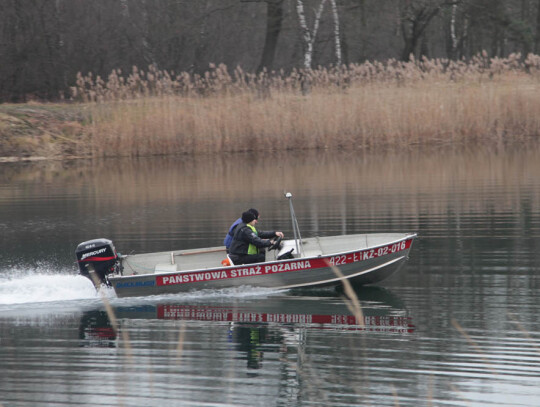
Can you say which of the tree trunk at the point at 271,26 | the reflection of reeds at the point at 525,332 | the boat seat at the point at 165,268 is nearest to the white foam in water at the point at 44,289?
the boat seat at the point at 165,268

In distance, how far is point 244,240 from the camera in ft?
42.8

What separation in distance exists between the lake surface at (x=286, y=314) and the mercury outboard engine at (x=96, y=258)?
395 mm

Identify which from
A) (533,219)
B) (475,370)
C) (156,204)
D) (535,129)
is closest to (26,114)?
(156,204)

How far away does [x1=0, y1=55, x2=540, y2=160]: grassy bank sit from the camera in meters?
29.2

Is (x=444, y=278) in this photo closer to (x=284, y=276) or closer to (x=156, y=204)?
(x=284, y=276)

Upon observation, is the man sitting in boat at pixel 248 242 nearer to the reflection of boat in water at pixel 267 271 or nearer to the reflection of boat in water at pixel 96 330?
the reflection of boat in water at pixel 267 271

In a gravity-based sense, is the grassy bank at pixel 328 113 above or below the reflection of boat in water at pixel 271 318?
above

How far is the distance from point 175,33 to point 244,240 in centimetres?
2477

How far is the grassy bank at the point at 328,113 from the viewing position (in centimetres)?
2916

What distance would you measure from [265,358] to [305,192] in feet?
42.7

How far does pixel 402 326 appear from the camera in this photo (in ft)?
35.2

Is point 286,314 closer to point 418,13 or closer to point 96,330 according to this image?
point 96,330

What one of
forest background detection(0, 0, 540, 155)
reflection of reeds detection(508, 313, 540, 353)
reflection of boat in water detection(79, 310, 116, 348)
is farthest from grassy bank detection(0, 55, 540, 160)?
reflection of reeds detection(508, 313, 540, 353)

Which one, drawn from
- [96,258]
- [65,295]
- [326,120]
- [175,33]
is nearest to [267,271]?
[96,258]
